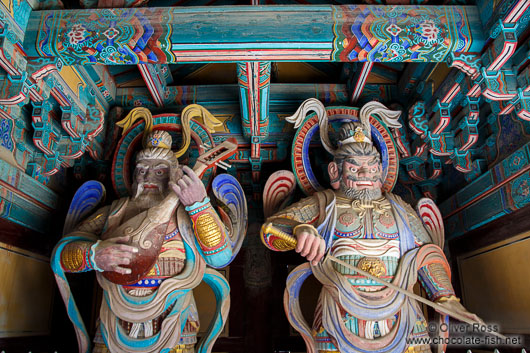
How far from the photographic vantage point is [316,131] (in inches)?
167

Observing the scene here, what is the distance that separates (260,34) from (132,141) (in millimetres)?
1809

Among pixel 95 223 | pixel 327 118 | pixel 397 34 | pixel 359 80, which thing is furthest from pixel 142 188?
pixel 397 34

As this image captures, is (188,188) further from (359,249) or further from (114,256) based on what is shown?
(359,249)

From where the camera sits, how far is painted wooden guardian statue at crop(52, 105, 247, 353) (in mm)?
3281

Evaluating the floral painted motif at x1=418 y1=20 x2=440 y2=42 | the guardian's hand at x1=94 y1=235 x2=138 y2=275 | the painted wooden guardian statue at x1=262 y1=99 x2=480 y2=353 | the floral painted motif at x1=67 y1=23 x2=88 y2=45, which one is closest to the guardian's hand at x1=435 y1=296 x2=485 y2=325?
the painted wooden guardian statue at x1=262 y1=99 x2=480 y2=353

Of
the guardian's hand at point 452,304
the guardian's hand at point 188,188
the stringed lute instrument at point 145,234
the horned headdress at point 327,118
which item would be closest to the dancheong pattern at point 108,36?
the guardian's hand at point 188,188

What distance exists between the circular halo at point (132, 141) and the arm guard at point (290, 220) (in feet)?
3.45

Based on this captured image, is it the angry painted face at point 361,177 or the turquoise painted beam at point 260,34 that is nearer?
the turquoise painted beam at point 260,34

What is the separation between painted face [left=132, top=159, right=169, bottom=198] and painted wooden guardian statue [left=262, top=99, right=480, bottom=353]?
3.08 feet

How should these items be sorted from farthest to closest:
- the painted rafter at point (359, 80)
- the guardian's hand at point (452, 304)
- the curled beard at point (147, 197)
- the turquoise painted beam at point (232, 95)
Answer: the turquoise painted beam at point (232, 95)
the painted rafter at point (359, 80)
the curled beard at point (147, 197)
the guardian's hand at point (452, 304)

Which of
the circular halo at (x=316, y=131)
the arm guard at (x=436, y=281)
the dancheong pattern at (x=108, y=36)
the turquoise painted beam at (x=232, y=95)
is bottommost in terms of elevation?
the arm guard at (x=436, y=281)

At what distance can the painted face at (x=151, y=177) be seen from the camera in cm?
374

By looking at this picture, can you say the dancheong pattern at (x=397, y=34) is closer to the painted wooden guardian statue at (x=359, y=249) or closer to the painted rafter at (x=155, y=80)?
the painted wooden guardian statue at (x=359, y=249)

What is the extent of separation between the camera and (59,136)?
12.5ft
